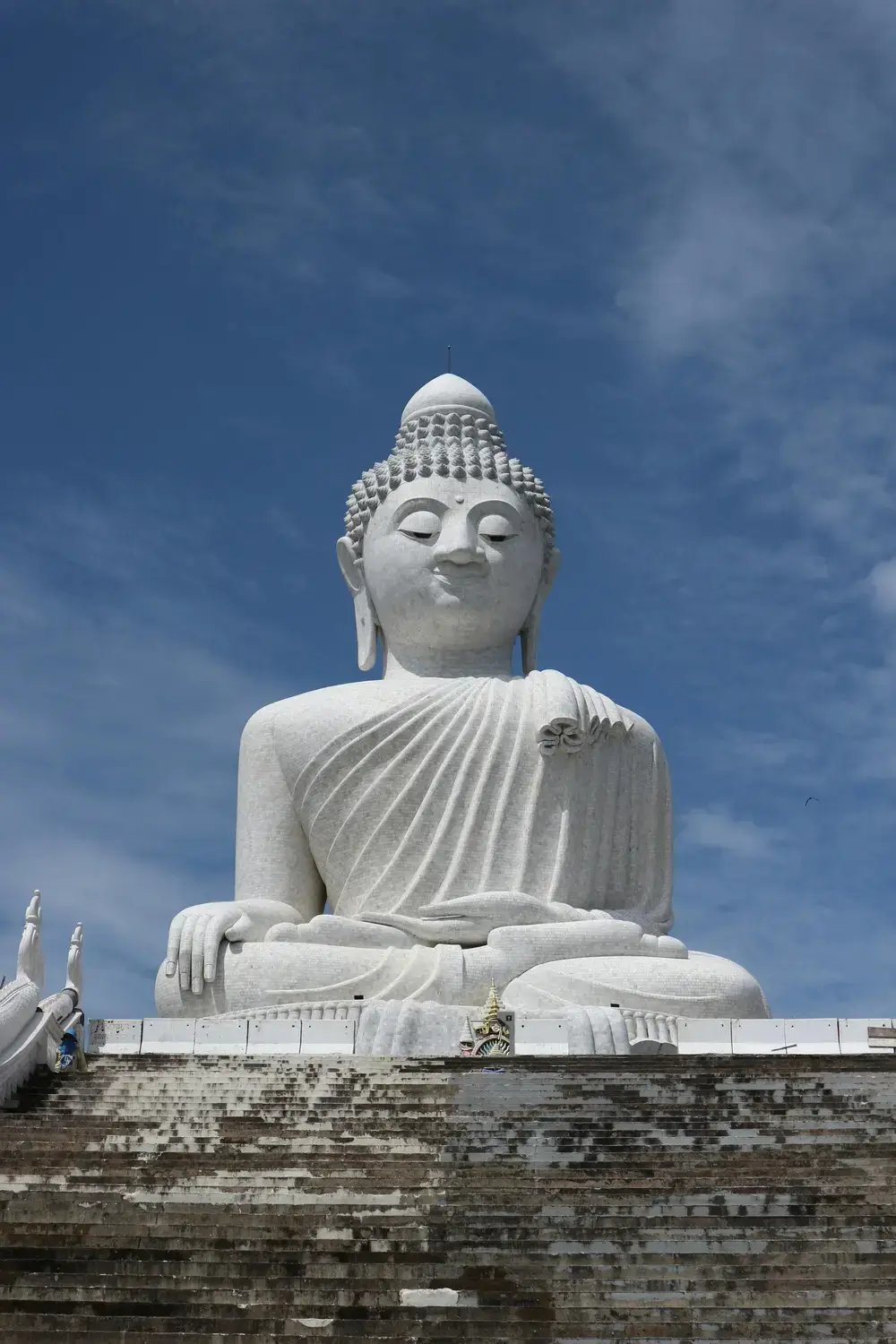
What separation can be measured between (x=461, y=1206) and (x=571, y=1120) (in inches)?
55.5

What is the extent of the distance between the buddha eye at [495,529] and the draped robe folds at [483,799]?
1.52 metres

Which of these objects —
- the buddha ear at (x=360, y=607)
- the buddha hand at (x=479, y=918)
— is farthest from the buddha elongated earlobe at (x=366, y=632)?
the buddha hand at (x=479, y=918)

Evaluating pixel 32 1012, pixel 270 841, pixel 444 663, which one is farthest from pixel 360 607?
pixel 32 1012

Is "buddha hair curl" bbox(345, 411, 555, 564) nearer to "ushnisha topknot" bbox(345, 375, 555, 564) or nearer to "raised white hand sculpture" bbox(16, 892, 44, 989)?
"ushnisha topknot" bbox(345, 375, 555, 564)

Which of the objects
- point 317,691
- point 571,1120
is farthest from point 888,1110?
point 317,691

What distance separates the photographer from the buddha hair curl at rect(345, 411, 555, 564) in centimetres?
1952

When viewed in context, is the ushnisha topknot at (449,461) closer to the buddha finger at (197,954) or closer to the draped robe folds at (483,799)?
the draped robe folds at (483,799)

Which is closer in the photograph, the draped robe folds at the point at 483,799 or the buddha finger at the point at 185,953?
the buddha finger at the point at 185,953

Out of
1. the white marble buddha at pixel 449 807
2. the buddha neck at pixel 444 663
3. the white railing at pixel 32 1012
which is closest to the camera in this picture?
the white railing at pixel 32 1012

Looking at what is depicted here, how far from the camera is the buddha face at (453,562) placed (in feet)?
62.6

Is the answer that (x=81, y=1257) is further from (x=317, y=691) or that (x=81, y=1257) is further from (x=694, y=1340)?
(x=317, y=691)

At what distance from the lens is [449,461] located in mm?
19562

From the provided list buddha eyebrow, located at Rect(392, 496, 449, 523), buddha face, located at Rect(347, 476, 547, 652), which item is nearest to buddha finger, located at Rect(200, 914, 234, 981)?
buddha face, located at Rect(347, 476, 547, 652)

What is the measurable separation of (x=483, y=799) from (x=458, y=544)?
2582 mm
